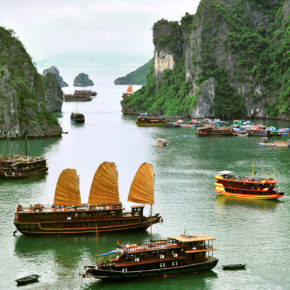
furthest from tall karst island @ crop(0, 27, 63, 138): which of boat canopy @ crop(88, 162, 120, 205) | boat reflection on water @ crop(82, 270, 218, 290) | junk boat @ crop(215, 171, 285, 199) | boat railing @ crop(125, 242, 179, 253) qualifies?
boat reflection on water @ crop(82, 270, 218, 290)

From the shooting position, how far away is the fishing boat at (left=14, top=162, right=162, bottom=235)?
177ft

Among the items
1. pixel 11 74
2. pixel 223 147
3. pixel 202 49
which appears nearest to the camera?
pixel 223 147

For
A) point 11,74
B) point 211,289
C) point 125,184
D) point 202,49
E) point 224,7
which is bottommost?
point 211,289

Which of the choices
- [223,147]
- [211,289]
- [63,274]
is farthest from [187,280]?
[223,147]

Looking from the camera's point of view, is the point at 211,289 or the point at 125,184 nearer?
the point at 211,289

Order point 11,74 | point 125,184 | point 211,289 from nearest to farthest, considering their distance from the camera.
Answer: point 211,289 < point 125,184 < point 11,74

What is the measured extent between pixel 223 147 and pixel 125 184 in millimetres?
42976

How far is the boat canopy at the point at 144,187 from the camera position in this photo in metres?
52.9

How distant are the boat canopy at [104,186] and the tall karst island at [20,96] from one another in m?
71.9

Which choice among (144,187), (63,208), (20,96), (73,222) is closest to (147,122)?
(20,96)

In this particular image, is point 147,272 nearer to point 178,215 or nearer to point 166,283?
point 166,283

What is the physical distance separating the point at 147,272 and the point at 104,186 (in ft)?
41.5

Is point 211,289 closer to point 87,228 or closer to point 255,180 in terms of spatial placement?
point 87,228

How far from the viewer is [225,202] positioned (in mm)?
67812
